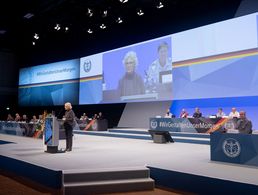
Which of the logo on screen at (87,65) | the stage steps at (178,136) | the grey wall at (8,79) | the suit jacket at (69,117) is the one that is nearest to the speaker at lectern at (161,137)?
the stage steps at (178,136)

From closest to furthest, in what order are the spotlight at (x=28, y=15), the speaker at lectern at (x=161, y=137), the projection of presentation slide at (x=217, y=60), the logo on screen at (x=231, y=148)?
the logo on screen at (x=231, y=148) < the speaker at lectern at (x=161, y=137) < the projection of presentation slide at (x=217, y=60) < the spotlight at (x=28, y=15)

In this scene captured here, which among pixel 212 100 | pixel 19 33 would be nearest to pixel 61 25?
pixel 19 33

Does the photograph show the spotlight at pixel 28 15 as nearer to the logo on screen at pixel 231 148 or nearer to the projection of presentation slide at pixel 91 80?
the projection of presentation slide at pixel 91 80

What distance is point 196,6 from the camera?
11.7 meters

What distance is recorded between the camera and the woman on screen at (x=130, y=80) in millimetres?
12945

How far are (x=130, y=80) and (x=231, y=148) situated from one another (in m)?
8.29

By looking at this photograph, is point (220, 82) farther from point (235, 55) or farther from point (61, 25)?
point (61, 25)

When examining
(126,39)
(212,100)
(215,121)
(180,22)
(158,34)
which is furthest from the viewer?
(126,39)

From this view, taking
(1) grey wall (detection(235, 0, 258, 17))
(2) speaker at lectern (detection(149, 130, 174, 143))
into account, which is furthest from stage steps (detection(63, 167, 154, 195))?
(1) grey wall (detection(235, 0, 258, 17))

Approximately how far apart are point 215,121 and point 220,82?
5.49ft

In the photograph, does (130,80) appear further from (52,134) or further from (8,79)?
(8,79)

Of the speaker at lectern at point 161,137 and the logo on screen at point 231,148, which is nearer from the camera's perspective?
the logo on screen at point 231,148

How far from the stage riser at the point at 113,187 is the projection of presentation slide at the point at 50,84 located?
12479 millimetres

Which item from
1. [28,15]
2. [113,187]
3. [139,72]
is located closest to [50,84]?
[28,15]
